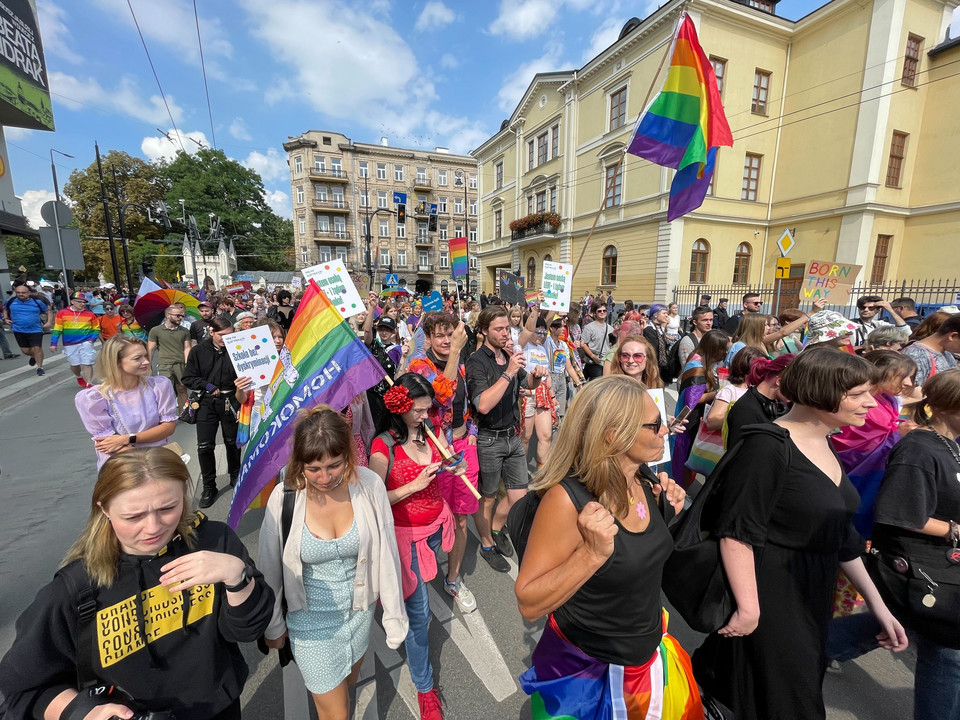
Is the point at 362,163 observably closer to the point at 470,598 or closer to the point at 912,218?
the point at 912,218

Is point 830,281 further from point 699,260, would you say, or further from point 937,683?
point 699,260

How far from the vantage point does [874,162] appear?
673 inches

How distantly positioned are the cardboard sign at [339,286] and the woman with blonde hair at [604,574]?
310 cm

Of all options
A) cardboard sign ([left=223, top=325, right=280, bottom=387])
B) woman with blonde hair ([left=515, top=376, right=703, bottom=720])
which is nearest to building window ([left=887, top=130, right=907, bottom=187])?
woman with blonde hair ([left=515, top=376, right=703, bottom=720])

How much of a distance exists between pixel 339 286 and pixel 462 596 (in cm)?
305

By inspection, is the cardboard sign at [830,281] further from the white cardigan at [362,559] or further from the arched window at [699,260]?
the arched window at [699,260]

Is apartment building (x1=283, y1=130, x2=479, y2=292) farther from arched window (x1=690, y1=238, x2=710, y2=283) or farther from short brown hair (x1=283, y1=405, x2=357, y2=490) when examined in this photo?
short brown hair (x1=283, y1=405, x2=357, y2=490)

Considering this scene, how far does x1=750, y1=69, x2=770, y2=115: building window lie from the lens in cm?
1980

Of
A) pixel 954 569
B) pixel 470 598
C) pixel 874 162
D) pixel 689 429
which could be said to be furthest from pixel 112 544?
pixel 874 162

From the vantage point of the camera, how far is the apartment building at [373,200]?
155 feet

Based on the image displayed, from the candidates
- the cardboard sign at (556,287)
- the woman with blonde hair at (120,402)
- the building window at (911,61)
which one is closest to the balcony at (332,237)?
the building window at (911,61)

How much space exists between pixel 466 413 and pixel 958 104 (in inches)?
1035

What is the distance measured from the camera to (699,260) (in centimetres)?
2038

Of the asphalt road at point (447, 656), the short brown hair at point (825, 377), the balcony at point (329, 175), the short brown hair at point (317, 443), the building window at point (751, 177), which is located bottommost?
the asphalt road at point (447, 656)
